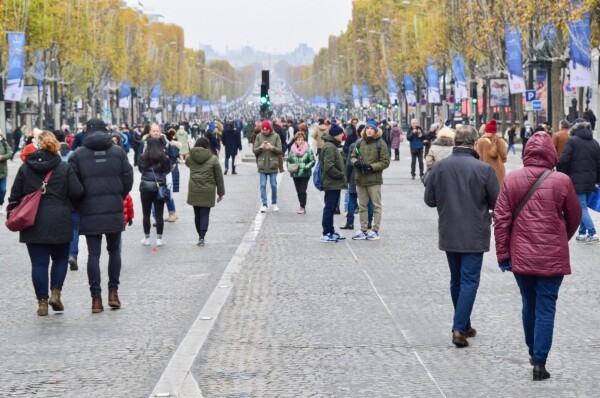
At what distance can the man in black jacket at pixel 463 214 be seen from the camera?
31.3 feet

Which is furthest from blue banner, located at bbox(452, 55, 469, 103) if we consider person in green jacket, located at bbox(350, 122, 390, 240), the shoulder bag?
the shoulder bag

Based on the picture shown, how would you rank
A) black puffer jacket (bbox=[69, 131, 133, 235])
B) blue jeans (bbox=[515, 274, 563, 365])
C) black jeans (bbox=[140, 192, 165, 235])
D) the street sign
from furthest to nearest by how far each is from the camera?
the street sign → black jeans (bbox=[140, 192, 165, 235]) → black puffer jacket (bbox=[69, 131, 133, 235]) → blue jeans (bbox=[515, 274, 563, 365])

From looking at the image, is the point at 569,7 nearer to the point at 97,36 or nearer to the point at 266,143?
the point at 266,143

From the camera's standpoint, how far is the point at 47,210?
11109 millimetres

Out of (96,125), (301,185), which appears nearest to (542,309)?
(96,125)

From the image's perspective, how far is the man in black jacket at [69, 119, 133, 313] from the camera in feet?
37.3

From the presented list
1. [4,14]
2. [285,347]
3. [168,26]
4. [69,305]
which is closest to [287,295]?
[69,305]

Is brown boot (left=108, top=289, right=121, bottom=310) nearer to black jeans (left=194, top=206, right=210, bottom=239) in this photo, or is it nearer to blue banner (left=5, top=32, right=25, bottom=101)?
black jeans (left=194, top=206, right=210, bottom=239)

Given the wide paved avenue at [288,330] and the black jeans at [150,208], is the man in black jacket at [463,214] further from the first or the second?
the black jeans at [150,208]

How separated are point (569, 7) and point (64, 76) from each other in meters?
51.4

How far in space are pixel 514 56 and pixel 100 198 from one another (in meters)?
40.0

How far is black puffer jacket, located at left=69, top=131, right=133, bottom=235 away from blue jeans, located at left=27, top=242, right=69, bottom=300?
26 centimetres

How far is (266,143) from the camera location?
941 inches

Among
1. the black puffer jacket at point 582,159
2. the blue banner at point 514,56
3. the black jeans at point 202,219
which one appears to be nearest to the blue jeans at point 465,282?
the black puffer jacket at point 582,159
